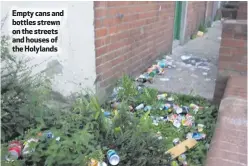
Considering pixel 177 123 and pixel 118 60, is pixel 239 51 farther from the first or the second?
pixel 118 60

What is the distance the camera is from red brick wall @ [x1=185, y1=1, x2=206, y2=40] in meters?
7.16

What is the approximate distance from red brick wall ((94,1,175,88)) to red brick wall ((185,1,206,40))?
1864 millimetres

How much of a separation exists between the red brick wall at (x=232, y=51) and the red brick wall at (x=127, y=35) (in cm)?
119

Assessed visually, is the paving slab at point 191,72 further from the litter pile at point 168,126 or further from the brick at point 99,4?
the brick at point 99,4

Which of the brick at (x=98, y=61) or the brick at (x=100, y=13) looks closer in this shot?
the brick at (x=100, y=13)

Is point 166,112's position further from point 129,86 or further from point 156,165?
point 156,165

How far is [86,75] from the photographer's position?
3119 millimetres

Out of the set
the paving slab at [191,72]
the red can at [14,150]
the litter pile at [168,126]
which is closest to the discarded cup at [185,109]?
Answer: the litter pile at [168,126]

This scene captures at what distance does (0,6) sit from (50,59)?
31.2 inches

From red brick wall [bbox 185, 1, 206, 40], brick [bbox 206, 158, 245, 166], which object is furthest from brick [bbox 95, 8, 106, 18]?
red brick wall [bbox 185, 1, 206, 40]

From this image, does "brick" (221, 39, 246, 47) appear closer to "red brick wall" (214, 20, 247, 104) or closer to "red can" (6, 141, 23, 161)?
"red brick wall" (214, 20, 247, 104)

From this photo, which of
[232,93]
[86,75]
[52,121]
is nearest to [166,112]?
[232,93]

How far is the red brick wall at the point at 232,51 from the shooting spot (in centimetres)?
301

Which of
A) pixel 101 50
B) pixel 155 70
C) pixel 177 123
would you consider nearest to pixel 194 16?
pixel 155 70
